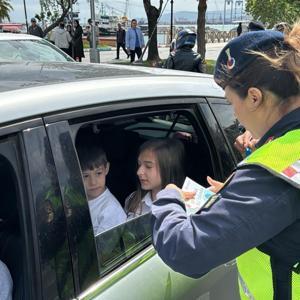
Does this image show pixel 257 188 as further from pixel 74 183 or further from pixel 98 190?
pixel 98 190

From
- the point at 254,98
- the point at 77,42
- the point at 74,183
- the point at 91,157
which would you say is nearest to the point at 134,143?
the point at 91,157

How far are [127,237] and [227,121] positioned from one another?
78 cm

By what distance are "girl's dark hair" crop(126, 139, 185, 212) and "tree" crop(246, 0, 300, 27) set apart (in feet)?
51.7

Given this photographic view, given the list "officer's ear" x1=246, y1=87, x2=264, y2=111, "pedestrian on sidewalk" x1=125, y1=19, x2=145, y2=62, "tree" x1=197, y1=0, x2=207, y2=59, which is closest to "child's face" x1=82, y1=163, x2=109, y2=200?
"officer's ear" x1=246, y1=87, x2=264, y2=111

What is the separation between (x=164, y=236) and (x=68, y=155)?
0.38 meters

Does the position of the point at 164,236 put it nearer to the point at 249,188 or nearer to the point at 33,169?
the point at 249,188

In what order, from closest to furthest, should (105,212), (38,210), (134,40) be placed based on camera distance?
(38,210)
(105,212)
(134,40)

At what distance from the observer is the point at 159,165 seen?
2197mm

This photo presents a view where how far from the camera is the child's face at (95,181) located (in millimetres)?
2053

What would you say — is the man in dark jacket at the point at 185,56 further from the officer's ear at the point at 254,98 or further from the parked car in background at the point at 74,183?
the officer's ear at the point at 254,98

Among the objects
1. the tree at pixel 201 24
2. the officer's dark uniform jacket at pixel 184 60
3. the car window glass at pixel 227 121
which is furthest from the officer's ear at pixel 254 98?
the tree at pixel 201 24

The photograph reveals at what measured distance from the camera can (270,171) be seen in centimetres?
107

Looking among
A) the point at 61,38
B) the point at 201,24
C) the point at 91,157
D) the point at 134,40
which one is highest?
the point at 91,157

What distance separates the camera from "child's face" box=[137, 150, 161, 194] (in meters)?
2.21
